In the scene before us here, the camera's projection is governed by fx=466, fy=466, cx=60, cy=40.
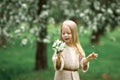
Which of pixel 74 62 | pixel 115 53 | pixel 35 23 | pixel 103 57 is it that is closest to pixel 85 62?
pixel 74 62

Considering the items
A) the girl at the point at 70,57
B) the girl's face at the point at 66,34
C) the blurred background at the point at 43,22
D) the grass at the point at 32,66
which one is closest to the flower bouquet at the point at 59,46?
the girl at the point at 70,57

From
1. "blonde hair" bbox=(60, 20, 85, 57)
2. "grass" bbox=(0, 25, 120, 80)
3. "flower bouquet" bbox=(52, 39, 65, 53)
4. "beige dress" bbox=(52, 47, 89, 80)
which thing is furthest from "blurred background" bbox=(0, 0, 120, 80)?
"flower bouquet" bbox=(52, 39, 65, 53)

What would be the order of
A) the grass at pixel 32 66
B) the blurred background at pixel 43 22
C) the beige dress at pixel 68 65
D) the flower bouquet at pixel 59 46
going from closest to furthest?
the flower bouquet at pixel 59 46 → the beige dress at pixel 68 65 → the blurred background at pixel 43 22 → the grass at pixel 32 66

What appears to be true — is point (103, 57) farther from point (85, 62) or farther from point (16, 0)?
point (85, 62)

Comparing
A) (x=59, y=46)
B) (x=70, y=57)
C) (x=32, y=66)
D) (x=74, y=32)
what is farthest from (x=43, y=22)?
(x=59, y=46)

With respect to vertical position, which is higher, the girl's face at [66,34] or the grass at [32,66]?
the girl's face at [66,34]

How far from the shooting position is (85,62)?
8.88m

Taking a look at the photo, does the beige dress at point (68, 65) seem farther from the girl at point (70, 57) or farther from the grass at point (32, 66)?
the grass at point (32, 66)

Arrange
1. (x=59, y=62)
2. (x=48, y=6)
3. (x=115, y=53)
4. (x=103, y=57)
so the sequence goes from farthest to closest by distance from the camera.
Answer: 1. (x=115, y=53)
2. (x=103, y=57)
3. (x=48, y=6)
4. (x=59, y=62)

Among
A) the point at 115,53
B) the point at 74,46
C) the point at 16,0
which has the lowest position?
the point at 115,53

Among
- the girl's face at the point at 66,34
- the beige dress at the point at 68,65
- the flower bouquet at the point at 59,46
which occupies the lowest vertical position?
the beige dress at the point at 68,65

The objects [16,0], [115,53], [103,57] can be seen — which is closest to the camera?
[16,0]

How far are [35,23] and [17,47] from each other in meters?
14.7

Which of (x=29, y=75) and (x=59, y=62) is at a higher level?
(x=59, y=62)
